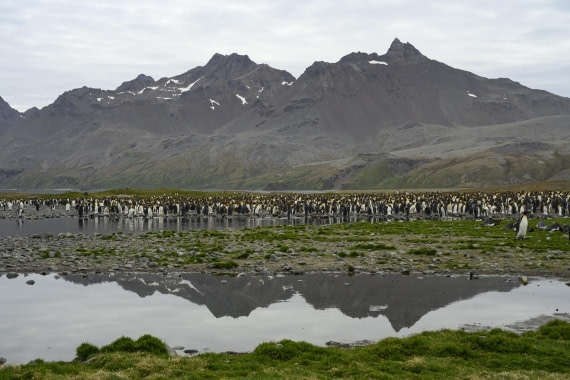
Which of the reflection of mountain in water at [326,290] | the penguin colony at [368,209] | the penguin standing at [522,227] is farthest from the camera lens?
the penguin colony at [368,209]

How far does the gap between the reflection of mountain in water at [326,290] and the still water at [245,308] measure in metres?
0.04

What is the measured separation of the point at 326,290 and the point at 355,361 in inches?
383

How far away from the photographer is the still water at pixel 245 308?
16.5 metres

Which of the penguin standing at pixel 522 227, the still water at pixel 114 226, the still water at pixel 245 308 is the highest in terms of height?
the penguin standing at pixel 522 227

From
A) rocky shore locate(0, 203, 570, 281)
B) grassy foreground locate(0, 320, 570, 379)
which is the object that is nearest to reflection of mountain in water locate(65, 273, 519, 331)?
rocky shore locate(0, 203, 570, 281)

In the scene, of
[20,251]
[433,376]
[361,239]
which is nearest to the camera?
[433,376]

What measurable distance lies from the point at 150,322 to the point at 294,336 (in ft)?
16.5

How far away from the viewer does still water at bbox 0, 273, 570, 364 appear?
1645 centimetres

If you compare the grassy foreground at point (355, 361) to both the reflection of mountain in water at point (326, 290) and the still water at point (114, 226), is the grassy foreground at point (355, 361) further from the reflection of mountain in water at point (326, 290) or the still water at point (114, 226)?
the still water at point (114, 226)

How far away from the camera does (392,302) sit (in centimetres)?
2059

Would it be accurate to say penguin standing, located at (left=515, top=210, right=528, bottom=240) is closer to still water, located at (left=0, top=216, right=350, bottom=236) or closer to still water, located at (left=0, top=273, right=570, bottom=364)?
still water, located at (left=0, top=273, right=570, bottom=364)

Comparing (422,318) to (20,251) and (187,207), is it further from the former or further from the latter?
(187,207)

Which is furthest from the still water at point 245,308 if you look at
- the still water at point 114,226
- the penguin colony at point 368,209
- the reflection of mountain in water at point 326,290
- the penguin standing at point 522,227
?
the penguin colony at point 368,209

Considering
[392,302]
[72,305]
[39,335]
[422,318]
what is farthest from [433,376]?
[72,305]
